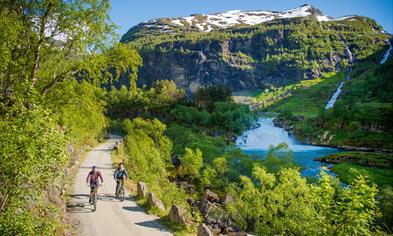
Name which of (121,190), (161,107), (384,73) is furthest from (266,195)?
(384,73)

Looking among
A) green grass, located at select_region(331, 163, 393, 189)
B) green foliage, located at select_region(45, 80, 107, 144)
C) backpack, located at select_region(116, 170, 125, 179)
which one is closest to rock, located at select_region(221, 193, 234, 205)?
backpack, located at select_region(116, 170, 125, 179)

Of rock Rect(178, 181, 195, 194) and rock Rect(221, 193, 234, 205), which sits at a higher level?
rock Rect(221, 193, 234, 205)

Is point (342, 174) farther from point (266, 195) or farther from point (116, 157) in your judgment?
point (116, 157)

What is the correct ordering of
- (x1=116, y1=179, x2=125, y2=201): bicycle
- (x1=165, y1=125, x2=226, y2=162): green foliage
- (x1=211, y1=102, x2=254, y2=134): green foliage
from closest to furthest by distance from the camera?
(x1=116, y1=179, x2=125, y2=201): bicycle
(x1=165, y1=125, x2=226, y2=162): green foliage
(x1=211, y1=102, x2=254, y2=134): green foliage

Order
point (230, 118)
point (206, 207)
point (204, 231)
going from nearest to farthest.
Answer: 1. point (204, 231)
2. point (206, 207)
3. point (230, 118)

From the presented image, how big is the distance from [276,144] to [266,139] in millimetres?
5118

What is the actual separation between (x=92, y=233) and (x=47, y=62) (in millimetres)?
10158

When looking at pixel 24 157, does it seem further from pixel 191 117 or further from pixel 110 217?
pixel 191 117

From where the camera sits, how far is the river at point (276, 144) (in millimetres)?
69762

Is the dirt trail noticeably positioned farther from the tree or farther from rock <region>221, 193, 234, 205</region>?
rock <region>221, 193, 234, 205</region>

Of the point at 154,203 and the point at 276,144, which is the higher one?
the point at 154,203

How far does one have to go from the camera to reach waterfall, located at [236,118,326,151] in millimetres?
90350

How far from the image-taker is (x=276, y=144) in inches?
3826

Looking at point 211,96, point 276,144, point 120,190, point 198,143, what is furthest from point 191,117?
point 120,190
